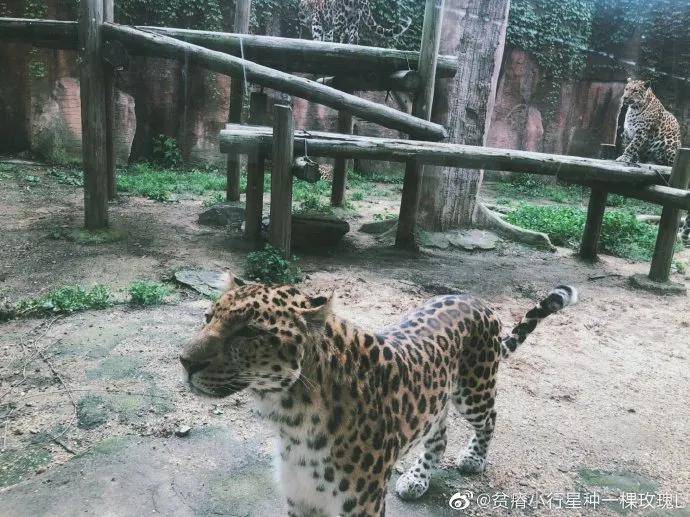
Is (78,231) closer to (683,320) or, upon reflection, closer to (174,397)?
(174,397)

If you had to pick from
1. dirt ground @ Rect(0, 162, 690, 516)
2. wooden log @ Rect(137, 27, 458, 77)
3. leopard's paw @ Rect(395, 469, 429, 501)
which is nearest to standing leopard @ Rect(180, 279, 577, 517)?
leopard's paw @ Rect(395, 469, 429, 501)

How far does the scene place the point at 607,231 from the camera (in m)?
10.5

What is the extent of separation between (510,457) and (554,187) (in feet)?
48.7

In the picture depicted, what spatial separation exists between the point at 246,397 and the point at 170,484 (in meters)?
1.09

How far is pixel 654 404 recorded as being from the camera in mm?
5086

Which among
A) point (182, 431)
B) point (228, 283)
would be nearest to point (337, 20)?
point (182, 431)

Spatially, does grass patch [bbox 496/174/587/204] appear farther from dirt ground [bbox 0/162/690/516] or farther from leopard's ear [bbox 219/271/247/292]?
leopard's ear [bbox 219/271/247/292]

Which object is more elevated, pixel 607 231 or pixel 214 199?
pixel 607 231

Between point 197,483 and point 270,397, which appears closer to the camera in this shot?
point 270,397

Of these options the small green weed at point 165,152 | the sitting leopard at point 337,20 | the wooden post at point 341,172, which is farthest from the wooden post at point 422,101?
the small green weed at point 165,152

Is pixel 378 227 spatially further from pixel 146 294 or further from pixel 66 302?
pixel 66 302

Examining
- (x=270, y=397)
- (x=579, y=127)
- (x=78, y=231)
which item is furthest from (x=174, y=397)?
(x=579, y=127)

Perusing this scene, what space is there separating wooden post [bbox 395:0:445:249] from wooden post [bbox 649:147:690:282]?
346 centimetres

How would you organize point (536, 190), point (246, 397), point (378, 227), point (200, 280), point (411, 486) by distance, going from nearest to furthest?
point (411, 486), point (246, 397), point (200, 280), point (378, 227), point (536, 190)
